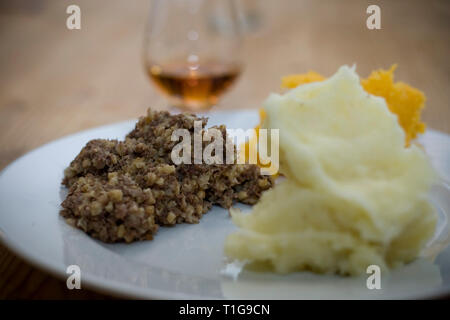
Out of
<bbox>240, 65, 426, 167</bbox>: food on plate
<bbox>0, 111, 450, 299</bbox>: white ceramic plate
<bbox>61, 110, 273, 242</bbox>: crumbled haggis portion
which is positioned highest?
<bbox>240, 65, 426, 167</bbox>: food on plate

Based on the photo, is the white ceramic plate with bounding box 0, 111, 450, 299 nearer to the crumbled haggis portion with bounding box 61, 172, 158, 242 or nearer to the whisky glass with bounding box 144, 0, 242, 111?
the crumbled haggis portion with bounding box 61, 172, 158, 242

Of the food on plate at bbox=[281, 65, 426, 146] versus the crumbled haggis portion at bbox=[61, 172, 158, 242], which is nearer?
the crumbled haggis portion at bbox=[61, 172, 158, 242]

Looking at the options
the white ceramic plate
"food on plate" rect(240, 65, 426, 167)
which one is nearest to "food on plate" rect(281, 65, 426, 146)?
"food on plate" rect(240, 65, 426, 167)

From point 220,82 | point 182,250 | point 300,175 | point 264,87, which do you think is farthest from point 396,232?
point 264,87

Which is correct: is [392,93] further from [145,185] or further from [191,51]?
[191,51]

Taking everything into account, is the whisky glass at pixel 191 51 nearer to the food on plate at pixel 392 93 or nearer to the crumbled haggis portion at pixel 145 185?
the food on plate at pixel 392 93

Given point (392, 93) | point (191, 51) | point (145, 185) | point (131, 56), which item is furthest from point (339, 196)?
point (131, 56)

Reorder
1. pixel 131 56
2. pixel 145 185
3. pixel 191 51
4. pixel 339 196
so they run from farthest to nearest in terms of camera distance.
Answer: pixel 131 56 < pixel 191 51 < pixel 145 185 < pixel 339 196

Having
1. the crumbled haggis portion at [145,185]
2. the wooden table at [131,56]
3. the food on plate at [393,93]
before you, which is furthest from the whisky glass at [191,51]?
the crumbled haggis portion at [145,185]
